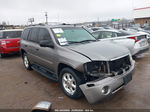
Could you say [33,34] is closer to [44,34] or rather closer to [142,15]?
[44,34]

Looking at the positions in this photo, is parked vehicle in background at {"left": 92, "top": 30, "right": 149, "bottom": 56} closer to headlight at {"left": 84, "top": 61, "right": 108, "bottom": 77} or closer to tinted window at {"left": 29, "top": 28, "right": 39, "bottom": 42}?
tinted window at {"left": 29, "top": 28, "right": 39, "bottom": 42}

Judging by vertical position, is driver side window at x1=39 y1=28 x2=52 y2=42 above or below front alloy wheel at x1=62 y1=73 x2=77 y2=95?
above

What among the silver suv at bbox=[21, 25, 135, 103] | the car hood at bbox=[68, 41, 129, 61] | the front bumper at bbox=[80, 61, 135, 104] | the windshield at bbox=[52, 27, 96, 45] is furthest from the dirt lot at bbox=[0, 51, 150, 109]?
the windshield at bbox=[52, 27, 96, 45]

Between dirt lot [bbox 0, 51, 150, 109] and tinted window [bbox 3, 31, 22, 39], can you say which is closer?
dirt lot [bbox 0, 51, 150, 109]

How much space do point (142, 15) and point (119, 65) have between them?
4688 centimetres

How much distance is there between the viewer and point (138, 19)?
147 feet

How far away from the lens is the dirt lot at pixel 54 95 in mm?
2924

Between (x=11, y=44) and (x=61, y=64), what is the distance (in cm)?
551

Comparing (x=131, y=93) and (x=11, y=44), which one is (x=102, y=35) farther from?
(x=11, y=44)

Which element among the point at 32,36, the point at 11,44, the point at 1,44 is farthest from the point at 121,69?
the point at 1,44

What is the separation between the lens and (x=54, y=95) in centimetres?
342

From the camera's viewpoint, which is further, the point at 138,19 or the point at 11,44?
the point at 138,19

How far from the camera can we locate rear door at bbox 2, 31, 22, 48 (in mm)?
7520

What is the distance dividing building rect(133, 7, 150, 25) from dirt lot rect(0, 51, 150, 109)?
44.2 metres
